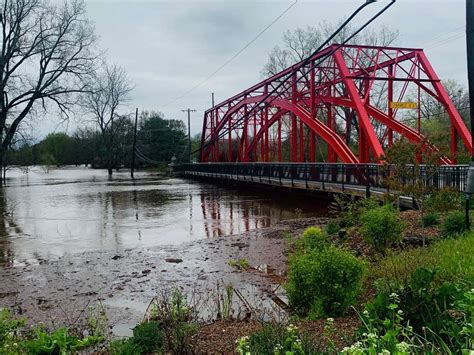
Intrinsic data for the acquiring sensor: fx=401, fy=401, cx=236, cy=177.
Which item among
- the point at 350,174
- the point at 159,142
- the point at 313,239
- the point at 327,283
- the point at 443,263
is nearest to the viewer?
the point at 327,283

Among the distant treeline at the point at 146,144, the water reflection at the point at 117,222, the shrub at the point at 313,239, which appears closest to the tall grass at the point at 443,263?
the shrub at the point at 313,239

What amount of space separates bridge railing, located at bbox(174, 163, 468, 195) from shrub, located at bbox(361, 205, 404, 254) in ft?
3.11

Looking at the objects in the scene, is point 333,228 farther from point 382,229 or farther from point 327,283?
point 327,283

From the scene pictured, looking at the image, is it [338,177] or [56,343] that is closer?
[56,343]

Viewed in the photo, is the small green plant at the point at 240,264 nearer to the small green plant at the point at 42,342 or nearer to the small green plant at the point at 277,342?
the small green plant at the point at 42,342

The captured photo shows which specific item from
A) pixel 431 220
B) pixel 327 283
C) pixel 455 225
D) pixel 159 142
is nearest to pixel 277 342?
pixel 327 283

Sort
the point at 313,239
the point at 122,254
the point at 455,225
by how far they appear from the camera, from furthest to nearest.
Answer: the point at 122,254
the point at 313,239
the point at 455,225

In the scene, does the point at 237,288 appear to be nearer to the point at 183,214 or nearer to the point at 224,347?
the point at 224,347

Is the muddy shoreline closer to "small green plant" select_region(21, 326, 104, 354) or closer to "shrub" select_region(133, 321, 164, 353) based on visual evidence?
"small green plant" select_region(21, 326, 104, 354)

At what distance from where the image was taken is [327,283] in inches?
160

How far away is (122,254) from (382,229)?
5.07 m

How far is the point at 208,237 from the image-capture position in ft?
33.3

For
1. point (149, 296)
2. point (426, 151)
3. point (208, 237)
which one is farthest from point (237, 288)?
point (208, 237)

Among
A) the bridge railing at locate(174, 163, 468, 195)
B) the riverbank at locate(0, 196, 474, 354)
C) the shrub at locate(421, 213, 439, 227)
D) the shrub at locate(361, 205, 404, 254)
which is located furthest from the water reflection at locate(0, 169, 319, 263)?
the shrub at locate(421, 213, 439, 227)
